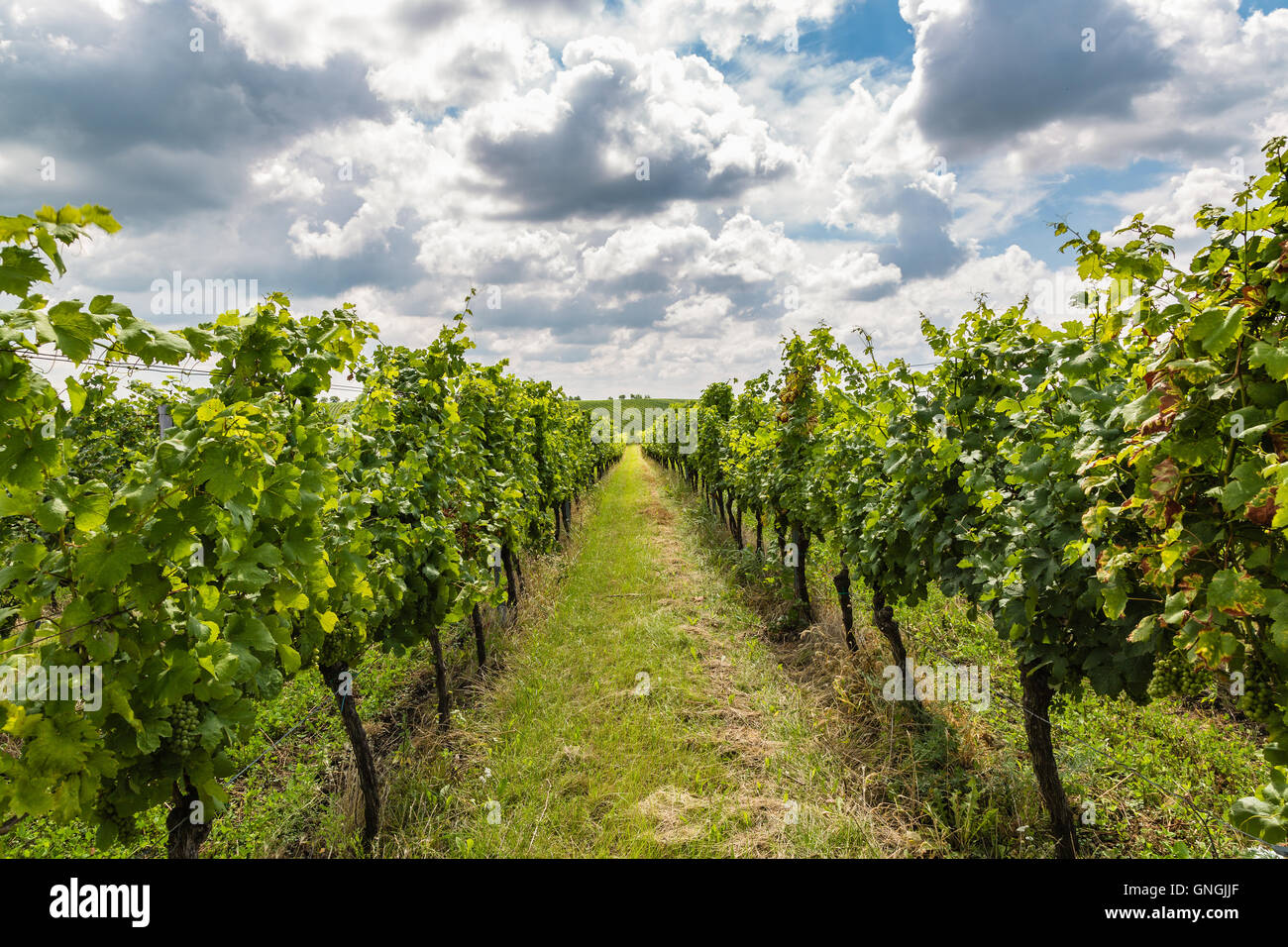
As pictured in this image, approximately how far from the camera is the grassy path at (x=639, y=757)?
4.05m

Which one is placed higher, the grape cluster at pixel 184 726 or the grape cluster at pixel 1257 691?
the grape cluster at pixel 1257 691

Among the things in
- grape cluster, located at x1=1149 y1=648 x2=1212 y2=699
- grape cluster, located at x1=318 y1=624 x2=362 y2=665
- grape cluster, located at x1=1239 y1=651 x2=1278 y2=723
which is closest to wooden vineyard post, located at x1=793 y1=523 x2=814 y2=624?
grape cluster, located at x1=318 y1=624 x2=362 y2=665

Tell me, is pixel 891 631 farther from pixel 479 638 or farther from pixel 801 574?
pixel 479 638

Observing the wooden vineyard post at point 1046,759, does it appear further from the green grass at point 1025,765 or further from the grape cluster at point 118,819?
the grape cluster at point 118,819

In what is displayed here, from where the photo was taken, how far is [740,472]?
10.4 meters

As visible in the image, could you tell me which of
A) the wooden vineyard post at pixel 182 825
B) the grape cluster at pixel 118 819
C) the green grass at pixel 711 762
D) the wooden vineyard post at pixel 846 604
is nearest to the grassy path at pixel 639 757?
the green grass at pixel 711 762

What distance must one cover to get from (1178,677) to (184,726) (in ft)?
11.9

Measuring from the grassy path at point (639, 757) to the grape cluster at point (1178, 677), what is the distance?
2.61 meters

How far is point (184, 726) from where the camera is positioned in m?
2.25

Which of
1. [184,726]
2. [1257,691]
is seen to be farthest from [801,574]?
[184,726]
